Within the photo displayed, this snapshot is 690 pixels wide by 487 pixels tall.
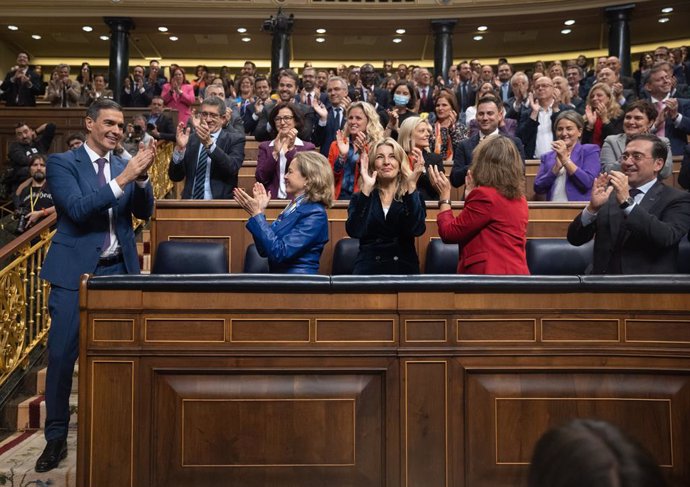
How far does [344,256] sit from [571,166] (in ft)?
4.37

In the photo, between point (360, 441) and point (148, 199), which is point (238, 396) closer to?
point (360, 441)

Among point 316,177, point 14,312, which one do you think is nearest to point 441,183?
point 316,177

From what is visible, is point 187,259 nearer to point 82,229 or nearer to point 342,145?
point 82,229

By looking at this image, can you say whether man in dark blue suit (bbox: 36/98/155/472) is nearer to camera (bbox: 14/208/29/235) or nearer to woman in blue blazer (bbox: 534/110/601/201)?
woman in blue blazer (bbox: 534/110/601/201)

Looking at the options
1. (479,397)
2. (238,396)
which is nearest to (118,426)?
(238,396)

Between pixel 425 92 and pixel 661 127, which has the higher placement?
pixel 425 92

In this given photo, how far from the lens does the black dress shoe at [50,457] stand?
233 cm

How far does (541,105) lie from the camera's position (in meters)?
4.81

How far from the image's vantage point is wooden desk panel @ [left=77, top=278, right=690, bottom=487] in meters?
1.90

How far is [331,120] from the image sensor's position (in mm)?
5047

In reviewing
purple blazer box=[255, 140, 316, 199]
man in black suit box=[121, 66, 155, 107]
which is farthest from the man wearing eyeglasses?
man in black suit box=[121, 66, 155, 107]

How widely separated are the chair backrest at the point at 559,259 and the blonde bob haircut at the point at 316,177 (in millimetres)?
1146

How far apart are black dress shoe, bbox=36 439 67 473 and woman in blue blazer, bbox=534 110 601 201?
2.70 metres

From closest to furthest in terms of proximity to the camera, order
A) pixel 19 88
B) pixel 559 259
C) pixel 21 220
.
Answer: pixel 559 259 → pixel 21 220 → pixel 19 88
